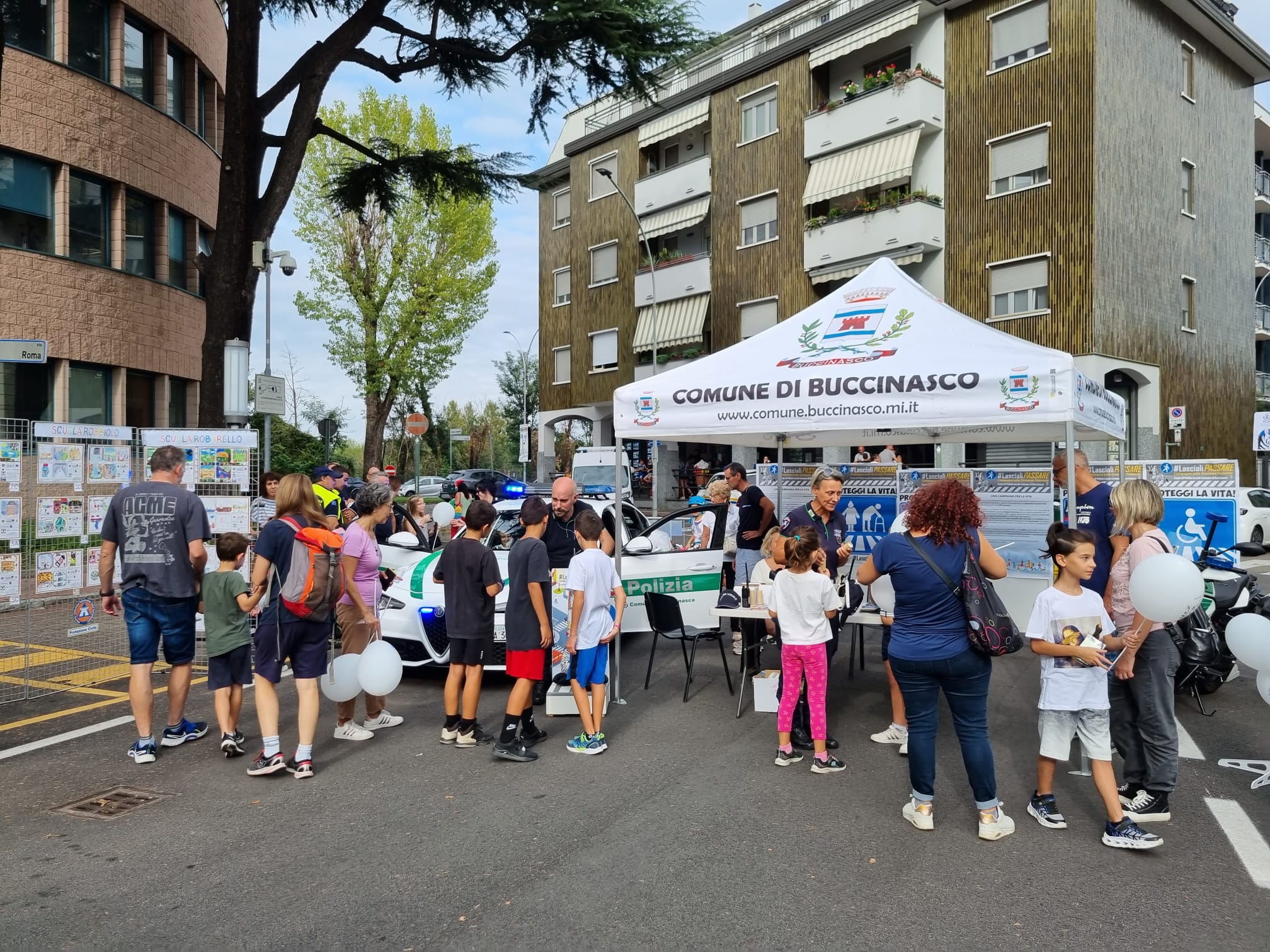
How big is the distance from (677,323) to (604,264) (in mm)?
5321

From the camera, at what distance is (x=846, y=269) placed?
1035 inches

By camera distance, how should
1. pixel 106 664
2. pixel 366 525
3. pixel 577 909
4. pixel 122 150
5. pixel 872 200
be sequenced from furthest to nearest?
pixel 872 200 → pixel 122 150 → pixel 106 664 → pixel 366 525 → pixel 577 909

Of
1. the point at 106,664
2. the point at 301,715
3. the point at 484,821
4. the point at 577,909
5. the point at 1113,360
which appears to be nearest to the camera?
the point at 577,909

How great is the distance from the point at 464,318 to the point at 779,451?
83.2 feet

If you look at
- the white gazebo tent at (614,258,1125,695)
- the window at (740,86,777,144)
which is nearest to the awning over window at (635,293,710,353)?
the window at (740,86,777,144)

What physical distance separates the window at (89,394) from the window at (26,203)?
82.1 inches

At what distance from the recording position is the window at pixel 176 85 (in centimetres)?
1839

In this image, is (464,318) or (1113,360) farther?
(464,318)

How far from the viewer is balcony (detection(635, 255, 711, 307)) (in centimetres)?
3145

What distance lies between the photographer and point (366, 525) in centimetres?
629

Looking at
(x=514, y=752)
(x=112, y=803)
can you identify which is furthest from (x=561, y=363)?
(x=112, y=803)

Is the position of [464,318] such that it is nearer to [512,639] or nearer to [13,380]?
[13,380]

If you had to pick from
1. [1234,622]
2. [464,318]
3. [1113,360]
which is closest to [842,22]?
[1113,360]

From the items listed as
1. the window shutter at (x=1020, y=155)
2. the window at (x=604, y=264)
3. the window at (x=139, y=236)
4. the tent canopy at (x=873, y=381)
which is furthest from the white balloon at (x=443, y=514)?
the window at (x=604, y=264)
